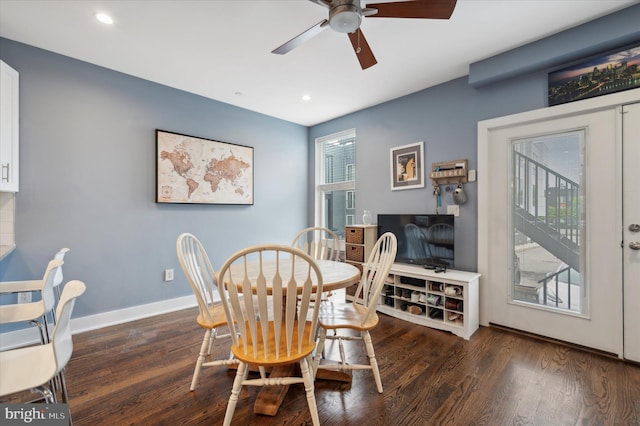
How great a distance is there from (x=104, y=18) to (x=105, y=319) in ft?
8.64

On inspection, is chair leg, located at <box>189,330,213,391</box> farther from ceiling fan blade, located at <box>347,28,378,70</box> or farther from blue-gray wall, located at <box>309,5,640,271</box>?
blue-gray wall, located at <box>309,5,640,271</box>

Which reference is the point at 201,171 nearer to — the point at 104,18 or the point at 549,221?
the point at 104,18

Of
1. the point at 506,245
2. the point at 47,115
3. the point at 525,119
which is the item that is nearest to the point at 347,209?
the point at 506,245

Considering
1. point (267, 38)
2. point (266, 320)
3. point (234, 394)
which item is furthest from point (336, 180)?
point (234, 394)

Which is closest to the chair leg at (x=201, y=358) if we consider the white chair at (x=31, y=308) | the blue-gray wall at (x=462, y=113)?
the white chair at (x=31, y=308)

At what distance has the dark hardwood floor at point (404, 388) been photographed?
1564 mm

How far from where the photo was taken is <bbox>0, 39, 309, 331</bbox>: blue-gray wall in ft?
8.07

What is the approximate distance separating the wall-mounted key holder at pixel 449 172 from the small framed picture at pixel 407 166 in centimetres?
19

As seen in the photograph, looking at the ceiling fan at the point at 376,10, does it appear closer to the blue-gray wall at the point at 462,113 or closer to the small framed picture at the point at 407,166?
the blue-gray wall at the point at 462,113

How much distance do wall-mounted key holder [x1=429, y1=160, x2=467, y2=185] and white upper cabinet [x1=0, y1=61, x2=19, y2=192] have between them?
3721mm

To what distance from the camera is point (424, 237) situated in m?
3.03

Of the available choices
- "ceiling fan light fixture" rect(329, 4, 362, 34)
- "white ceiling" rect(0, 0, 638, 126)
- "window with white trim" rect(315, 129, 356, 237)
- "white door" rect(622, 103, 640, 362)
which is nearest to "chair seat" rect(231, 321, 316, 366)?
"ceiling fan light fixture" rect(329, 4, 362, 34)

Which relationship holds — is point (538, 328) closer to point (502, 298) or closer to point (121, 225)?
point (502, 298)

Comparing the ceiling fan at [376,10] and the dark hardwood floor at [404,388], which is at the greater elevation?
the ceiling fan at [376,10]
